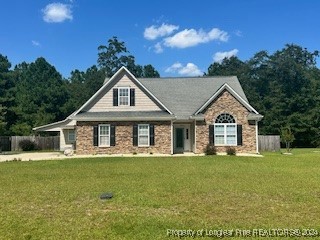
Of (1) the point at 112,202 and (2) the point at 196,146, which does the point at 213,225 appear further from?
(2) the point at 196,146

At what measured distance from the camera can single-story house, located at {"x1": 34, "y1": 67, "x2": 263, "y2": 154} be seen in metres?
27.4

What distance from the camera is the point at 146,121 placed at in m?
27.5

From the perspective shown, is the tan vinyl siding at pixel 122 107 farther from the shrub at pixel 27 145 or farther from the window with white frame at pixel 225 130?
the shrub at pixel 27 145

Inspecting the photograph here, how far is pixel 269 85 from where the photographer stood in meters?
56.8

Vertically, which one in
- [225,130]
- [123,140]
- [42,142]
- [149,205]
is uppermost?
[225,130]

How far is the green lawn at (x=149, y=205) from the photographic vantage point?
659 cm

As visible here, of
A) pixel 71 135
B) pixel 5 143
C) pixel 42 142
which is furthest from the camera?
pixel 42 142

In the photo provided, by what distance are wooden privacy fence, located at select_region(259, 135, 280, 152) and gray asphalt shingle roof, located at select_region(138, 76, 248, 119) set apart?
263 inches

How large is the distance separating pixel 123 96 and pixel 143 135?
3.55 m

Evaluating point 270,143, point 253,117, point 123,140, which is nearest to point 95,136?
point 123,140

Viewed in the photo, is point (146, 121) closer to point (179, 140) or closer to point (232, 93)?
point (179, 140)

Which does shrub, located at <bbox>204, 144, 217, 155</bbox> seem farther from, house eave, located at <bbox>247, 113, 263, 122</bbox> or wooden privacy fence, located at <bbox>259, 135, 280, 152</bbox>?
wooden privacy fence, located at <bbox>259, 135, 280, 152</bbox>

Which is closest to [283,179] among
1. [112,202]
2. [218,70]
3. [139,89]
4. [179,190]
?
[179,190]

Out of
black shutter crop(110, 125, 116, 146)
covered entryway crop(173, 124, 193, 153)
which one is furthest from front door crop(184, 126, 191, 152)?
black shutter crop(110, 125, 116, 146)
